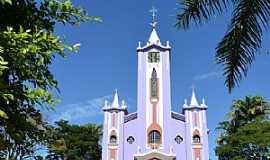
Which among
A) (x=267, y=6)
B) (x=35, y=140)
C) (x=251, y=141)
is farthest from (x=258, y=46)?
(x=251, y=141)

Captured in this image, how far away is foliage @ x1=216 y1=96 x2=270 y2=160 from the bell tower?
870cm

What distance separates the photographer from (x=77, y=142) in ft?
139

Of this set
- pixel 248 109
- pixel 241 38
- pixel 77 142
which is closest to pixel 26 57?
pixel 241 38

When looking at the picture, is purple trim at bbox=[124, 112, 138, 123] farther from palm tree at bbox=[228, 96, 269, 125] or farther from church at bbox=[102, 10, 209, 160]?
palm tree at bbox=[228, 96, 269, 125]

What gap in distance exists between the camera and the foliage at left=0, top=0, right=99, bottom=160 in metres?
6.07

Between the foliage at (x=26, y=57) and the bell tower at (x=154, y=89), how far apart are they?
32545mm

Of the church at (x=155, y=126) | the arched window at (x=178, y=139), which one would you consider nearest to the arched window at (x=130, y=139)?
the church at (x=155, y=126)

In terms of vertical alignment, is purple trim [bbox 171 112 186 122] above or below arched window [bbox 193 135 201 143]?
above

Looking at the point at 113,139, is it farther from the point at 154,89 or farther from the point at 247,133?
the point at 247,133

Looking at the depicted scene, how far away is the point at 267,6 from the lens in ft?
19.2

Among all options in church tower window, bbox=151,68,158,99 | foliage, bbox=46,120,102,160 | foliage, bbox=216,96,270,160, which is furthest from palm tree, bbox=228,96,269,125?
foliage, bbox=46,120,102,160

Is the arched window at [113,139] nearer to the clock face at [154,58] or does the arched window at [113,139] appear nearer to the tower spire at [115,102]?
the tower spire at [115,102]

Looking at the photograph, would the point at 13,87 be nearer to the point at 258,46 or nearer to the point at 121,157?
the point at 258,46

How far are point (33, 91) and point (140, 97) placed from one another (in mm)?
34991
